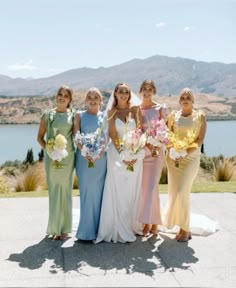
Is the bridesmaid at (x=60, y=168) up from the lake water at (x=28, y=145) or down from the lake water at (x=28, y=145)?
up

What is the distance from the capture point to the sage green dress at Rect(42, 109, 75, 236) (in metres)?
5.52

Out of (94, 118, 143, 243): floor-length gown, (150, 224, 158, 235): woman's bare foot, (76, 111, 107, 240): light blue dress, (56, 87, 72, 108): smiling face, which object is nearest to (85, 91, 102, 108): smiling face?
(76, 111, 107, 240): light blue dress

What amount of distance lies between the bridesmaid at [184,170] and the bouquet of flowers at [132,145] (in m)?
0.64

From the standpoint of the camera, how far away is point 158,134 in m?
5.33

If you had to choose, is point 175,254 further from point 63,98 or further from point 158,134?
point 63,98

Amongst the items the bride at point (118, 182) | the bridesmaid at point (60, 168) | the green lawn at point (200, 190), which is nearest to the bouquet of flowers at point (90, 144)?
the bride at point (118, 182)

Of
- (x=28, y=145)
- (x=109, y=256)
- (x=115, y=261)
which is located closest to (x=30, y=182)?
(x=109, y=256)

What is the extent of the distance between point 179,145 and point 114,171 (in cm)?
92

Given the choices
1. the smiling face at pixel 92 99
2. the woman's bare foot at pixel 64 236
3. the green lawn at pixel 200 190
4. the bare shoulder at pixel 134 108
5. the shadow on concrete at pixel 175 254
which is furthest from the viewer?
the green lawn at pixel 200 190

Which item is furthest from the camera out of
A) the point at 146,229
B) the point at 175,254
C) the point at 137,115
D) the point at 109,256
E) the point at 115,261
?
the point at 146,229

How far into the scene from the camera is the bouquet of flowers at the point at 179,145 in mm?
5406

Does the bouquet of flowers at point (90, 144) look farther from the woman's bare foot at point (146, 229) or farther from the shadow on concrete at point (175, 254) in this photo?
the shadow on concrete at point (175, 254)

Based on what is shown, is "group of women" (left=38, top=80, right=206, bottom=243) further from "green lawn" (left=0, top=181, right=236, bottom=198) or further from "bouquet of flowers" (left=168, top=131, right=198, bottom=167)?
"green lawn" (left=0, top=181, right=236, bottom=198)

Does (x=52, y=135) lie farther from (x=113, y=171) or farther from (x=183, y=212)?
(x=183, y=212)
